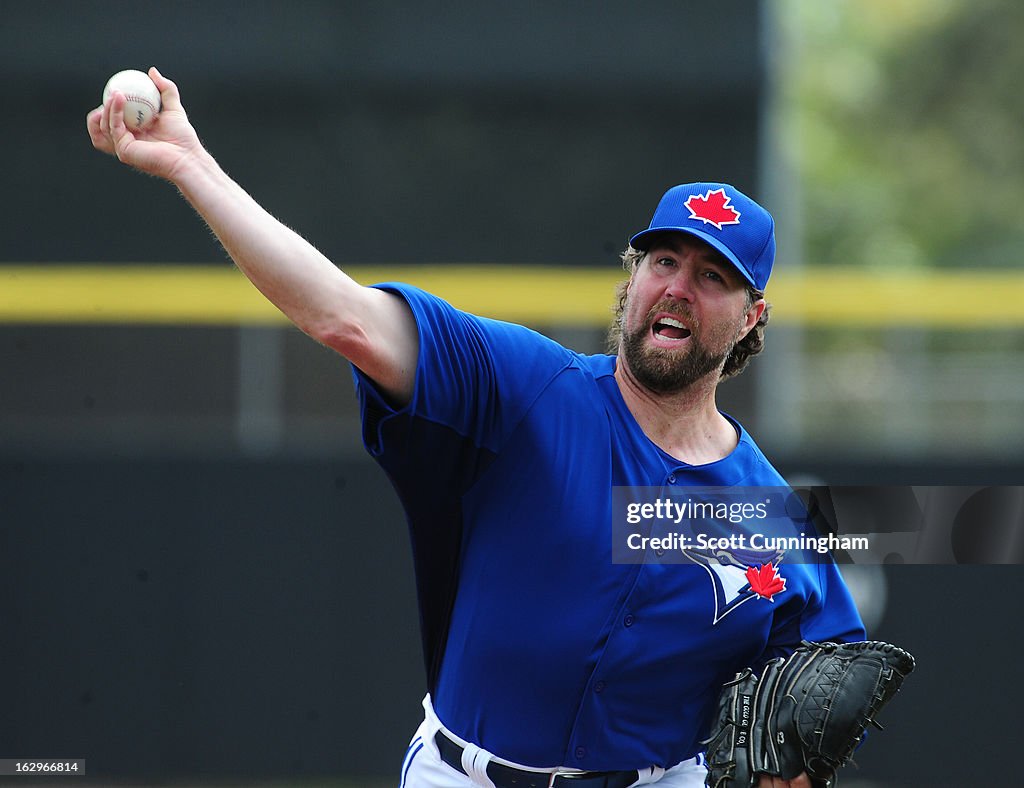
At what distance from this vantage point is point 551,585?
88.2 inches

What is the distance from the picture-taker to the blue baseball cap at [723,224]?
237 cm

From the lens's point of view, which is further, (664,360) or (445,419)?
(664,360)

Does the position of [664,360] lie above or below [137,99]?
below

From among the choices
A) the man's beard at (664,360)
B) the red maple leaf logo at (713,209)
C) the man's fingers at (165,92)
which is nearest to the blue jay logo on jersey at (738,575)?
the man's beard at (664,360)

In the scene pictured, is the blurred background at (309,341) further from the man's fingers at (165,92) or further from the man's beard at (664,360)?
the man's fingers at (165,92)

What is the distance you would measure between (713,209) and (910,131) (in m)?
16.3

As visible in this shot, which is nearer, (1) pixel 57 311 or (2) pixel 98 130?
(2) pixel 98 130

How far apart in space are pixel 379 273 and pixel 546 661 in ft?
7.94

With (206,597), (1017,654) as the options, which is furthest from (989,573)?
(206,597)

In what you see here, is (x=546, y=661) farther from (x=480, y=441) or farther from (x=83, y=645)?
(x=83, y=645)

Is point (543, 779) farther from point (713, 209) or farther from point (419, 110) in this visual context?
point (419, 110)

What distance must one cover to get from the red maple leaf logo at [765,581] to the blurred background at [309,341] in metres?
1.97

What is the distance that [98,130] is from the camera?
198cm

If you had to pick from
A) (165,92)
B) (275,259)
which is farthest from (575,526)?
(165,92)
